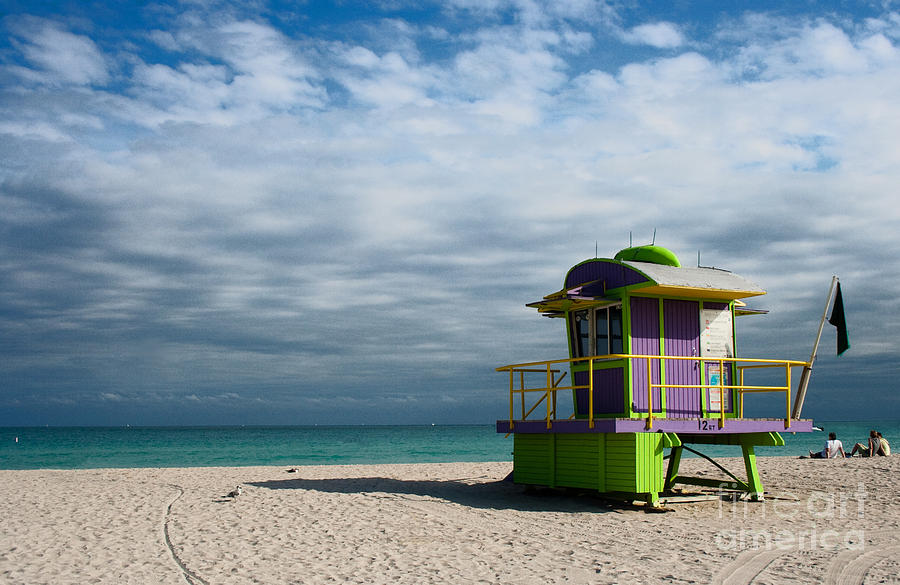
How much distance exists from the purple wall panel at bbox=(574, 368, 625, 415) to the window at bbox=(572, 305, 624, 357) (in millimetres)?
431

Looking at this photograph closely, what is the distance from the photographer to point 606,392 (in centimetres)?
1484

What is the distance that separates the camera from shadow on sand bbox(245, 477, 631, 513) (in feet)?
48.1

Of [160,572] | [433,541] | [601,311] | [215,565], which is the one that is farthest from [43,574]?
[601,311]

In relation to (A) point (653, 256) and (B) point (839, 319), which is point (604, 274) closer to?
(A) point (653, 256)

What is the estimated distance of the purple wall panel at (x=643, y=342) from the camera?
46.7 ft

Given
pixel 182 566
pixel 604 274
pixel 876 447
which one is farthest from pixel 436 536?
pixel 876 447

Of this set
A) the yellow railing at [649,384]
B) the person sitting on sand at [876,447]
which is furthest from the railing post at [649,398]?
the person sitting on sand at [876,447]

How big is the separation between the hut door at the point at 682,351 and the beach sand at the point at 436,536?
1.93 m

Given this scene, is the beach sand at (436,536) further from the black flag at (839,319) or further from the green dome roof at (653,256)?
the green dome roof at (653,256)

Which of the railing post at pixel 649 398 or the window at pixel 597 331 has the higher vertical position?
the window at pixel 597 331

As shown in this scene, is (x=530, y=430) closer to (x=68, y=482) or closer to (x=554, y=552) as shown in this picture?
(x=554, y=552)

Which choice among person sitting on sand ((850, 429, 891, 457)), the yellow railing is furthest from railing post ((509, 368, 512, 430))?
person sitting on sand ((850, 429, 891, 457))

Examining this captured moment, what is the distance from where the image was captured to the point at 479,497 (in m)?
16.2

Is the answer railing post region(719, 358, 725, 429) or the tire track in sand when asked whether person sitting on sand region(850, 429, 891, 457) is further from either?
the tire track in sand
